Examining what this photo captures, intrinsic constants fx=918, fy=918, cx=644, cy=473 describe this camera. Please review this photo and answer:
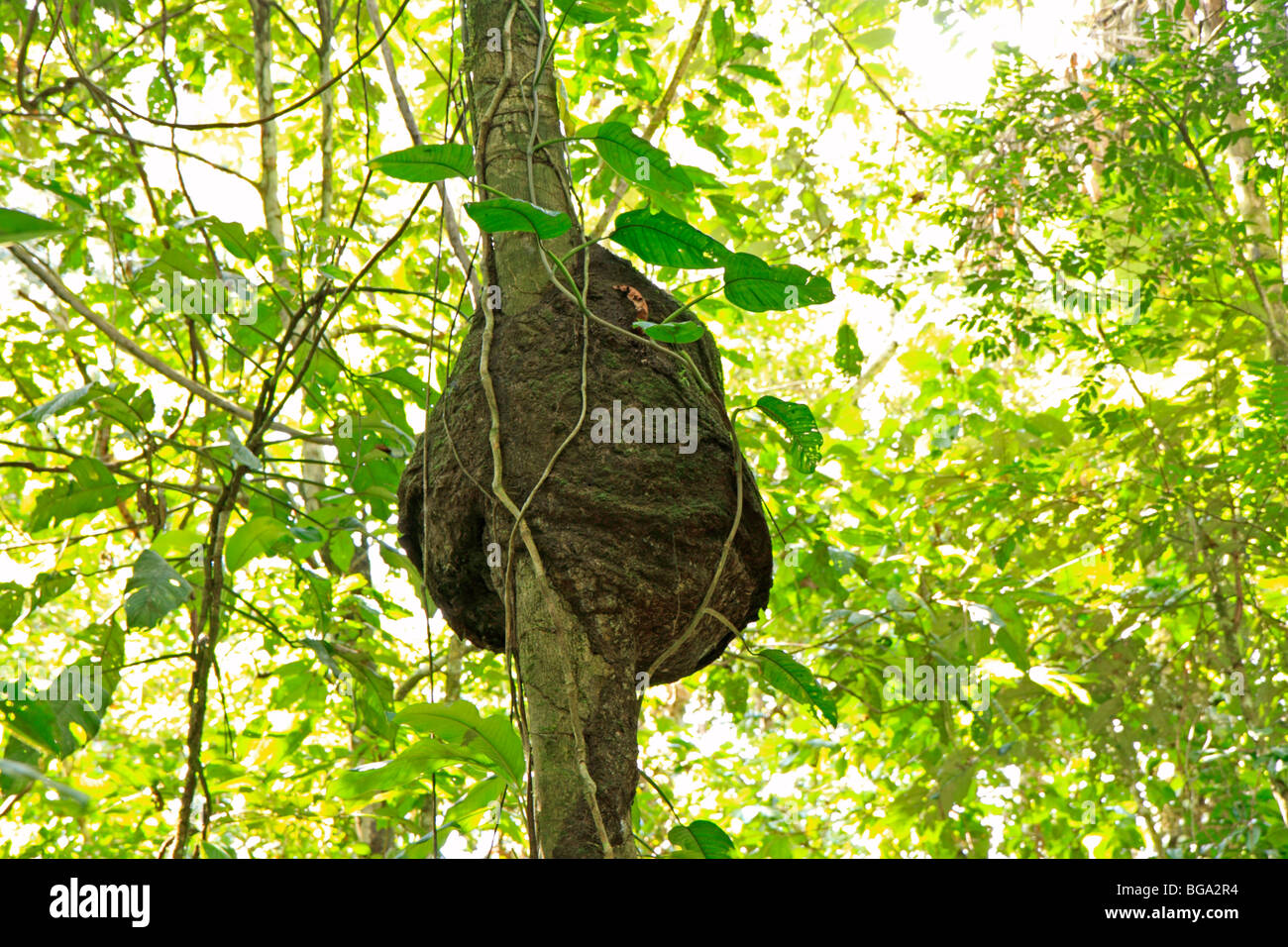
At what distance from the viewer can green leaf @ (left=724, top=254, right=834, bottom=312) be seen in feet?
4.16

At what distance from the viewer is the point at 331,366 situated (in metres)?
2.58

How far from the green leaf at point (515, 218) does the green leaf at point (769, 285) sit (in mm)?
267

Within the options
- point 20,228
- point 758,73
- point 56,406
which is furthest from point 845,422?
point 20,228

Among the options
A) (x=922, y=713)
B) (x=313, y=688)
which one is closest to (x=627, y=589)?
(x=313, y=688)

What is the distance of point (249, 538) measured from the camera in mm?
2051

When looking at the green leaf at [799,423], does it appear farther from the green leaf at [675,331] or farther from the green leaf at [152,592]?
the green leaf at [152,592]

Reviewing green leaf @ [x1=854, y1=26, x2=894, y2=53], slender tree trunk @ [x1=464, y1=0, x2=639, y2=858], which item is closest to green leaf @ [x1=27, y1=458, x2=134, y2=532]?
slender tree trunk @ [x1=464, y1=0, x2=639, y2=858]

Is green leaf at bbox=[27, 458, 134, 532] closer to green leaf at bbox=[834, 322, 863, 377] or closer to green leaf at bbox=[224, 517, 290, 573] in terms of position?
green leaf at bbox=[224, 517, 290, 573]

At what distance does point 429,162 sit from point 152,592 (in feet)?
3.04

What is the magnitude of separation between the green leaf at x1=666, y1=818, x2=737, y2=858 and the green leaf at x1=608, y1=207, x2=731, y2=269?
84 cm

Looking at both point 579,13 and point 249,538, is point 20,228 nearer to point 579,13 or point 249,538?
point 579,13
